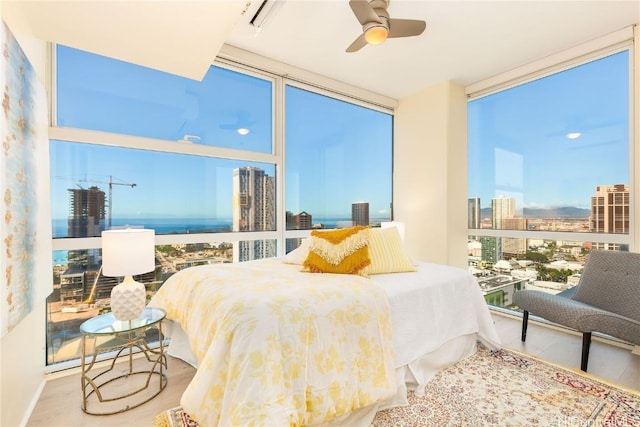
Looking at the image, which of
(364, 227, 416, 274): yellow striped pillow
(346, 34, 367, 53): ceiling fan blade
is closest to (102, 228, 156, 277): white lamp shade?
(364, 227, 416, 274): yellow striped pillow

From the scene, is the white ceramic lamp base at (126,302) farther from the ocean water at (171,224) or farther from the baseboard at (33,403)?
the ocean water at (171,224)

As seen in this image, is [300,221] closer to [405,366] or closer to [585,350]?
[405,366]

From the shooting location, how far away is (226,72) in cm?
305

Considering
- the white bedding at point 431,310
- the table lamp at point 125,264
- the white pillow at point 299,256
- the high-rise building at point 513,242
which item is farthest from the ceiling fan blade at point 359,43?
the high-rise building at point 513,242

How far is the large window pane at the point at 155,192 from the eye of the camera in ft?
7.50

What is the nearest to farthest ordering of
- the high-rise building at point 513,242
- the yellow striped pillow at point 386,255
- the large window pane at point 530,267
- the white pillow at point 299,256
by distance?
the yellow striped pillow at point 386,255
the white pillow at point 299,256
the large window pane at point 530,267
the high-rise building at point 513,242

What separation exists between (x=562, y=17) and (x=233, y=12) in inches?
107

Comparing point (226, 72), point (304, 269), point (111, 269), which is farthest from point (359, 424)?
point (226, 72)

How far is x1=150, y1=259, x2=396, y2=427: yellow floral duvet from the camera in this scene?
1.26 metres

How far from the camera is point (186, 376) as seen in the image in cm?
207

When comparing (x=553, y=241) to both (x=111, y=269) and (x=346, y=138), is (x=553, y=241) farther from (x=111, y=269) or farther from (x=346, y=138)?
(x=111, y=269)

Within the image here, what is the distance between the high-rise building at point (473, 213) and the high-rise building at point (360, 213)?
133cm

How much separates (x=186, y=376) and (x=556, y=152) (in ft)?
13.2

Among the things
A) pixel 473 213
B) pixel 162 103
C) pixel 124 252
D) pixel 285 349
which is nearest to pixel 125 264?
pixel 124 252
